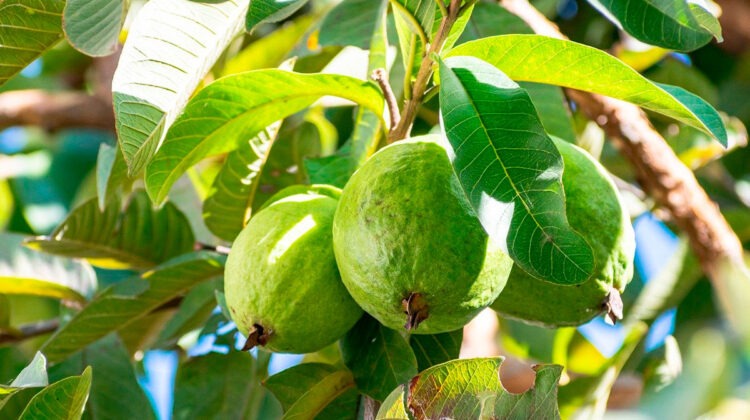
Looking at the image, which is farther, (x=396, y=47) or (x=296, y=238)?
(x=396, y=47)

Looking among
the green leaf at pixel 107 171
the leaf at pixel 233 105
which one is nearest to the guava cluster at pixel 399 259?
the leaf at pixel 233 105

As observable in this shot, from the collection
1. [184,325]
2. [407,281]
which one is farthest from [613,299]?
[184,325]

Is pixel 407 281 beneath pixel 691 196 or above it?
above

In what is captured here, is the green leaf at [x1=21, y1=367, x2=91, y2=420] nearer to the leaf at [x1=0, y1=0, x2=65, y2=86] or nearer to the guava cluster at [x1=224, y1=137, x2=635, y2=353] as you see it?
the guava cluster at [x1=224, y1=137, x2=635, y2=353]

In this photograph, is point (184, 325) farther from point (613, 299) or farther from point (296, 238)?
point (613, 299)

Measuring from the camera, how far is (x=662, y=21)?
3.26 feet

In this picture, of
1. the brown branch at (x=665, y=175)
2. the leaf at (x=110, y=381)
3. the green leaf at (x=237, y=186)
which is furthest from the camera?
the brown branch at (x=665, y=175)

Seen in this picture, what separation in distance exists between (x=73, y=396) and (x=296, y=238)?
30cm

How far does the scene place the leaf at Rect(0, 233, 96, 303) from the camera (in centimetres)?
148

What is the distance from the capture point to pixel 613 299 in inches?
37.4

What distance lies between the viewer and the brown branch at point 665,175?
1593 millimetres

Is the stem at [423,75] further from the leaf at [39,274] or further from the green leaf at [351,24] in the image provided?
the leaf at [39,274]

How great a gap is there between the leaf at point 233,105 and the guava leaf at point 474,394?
34 centimetres

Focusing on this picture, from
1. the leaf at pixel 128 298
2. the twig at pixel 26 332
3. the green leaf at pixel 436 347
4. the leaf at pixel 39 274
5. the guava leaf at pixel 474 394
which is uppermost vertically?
the guava leaf at pixel 474 394
